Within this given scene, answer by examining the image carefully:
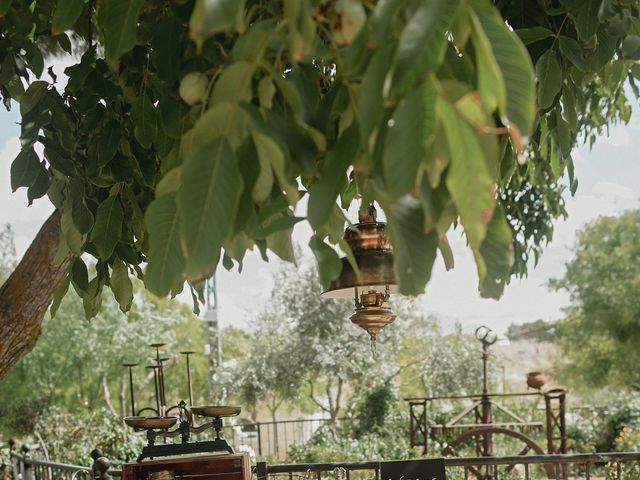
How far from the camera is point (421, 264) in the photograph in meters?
0.74

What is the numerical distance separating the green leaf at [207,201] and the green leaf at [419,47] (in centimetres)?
16

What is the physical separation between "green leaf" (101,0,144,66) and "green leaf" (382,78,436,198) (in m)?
0.48

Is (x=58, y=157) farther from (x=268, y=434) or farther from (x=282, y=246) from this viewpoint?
(x=268, y=434)

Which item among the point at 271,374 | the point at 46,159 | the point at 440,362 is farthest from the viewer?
the point at 440,362

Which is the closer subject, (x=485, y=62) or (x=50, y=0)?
(x=485, y=62)

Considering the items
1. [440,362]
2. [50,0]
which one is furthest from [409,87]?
[440,362]

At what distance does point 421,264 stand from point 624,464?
9162 mm

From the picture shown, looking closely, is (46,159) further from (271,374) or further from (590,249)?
(590,249)

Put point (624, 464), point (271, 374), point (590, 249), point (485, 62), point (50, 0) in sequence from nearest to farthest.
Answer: point (485, 62), point (50, 0), point (624, 464), point (271, 374), point (590, 249)

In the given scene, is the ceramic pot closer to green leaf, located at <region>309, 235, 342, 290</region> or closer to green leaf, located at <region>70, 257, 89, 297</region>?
green leaf, located at <region>70, 257, 89, 297</region>

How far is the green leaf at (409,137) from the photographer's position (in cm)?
64

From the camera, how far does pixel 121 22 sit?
40.3 inches

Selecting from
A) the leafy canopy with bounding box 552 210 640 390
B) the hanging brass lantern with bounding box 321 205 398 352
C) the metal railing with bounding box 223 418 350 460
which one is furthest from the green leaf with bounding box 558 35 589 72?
the leafy canopy with bounding box 552 210 640 390

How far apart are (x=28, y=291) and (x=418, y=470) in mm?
1817
